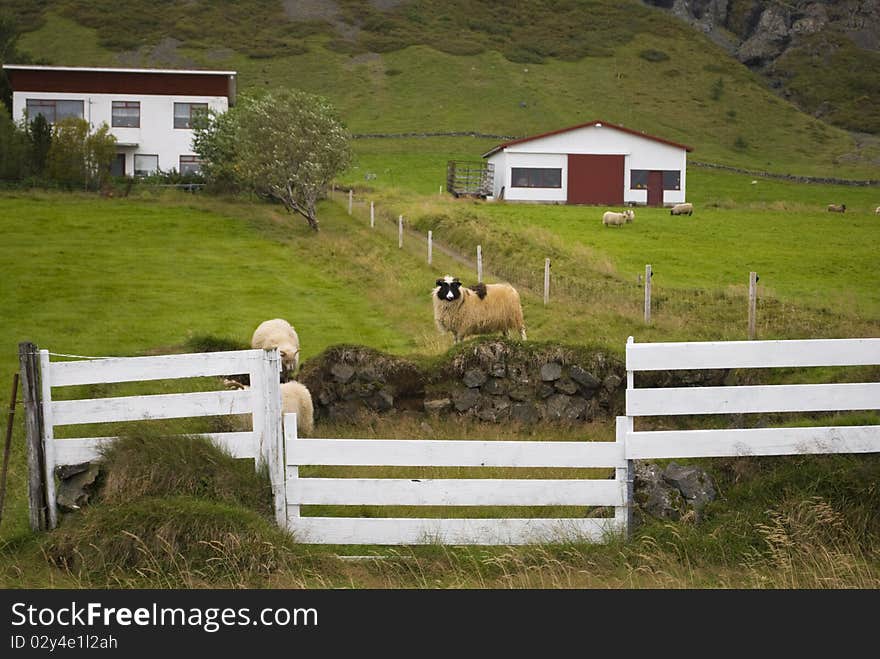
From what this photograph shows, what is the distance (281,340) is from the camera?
2256 centimetres

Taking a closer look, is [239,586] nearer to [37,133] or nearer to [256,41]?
[37,133]

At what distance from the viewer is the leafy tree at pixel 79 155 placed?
6250 cm

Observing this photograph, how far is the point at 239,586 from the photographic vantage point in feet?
28.4

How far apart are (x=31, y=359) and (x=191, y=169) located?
66.3 meters

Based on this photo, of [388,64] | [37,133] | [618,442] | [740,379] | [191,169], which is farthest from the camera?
[388,64]

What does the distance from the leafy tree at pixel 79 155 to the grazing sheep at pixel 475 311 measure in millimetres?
42154

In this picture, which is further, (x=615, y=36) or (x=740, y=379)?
(x=615, y=36)

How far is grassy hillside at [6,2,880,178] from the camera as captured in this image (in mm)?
104000

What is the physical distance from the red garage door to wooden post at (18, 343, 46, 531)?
6490 centimetres

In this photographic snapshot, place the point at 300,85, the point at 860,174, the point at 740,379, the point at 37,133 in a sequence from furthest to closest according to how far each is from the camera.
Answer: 1. the point at 300,85
2. the point at 860,174
3. the point at 37,133
4. the point at 740,379

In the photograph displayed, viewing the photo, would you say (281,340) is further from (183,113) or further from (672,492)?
(183,113)

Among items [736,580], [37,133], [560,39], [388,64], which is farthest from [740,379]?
[560,39]

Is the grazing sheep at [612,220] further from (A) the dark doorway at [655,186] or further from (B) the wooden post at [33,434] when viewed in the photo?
(B) the wooden post at [33,434]

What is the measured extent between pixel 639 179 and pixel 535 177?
24.5 ft
